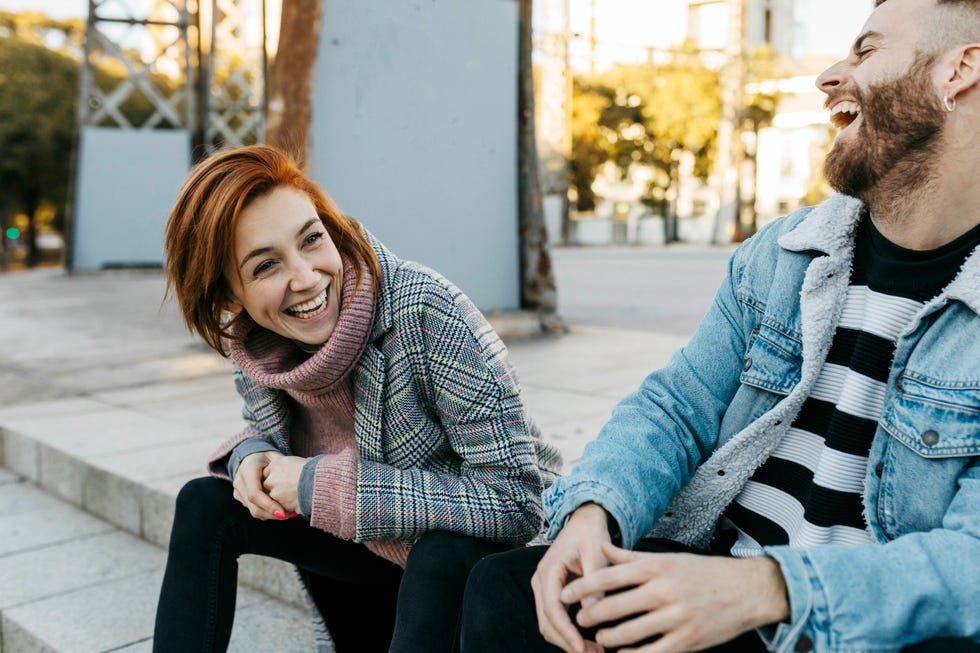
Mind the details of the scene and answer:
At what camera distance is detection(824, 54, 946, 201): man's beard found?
161 centimetres

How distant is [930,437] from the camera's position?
151 centimetres

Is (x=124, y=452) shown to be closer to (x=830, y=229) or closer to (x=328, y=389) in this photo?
(x=328, y=389)

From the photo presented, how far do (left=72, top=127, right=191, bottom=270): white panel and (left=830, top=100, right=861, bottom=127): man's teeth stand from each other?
16995mm

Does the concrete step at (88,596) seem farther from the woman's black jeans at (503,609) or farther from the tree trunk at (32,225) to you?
the tree trunk at (32,225)

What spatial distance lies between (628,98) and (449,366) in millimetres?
36811

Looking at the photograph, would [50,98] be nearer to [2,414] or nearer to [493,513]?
[2,414]

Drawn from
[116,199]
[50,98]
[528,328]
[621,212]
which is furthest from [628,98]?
[528,328]

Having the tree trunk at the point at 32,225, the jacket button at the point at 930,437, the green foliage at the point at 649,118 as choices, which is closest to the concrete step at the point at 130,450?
the jacket button at the point at 930,437

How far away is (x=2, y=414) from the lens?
537cm

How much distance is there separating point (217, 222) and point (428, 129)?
4903 mm

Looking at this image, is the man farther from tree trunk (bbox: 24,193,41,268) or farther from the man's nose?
tree trunk (bbox: 24,193,41,268)

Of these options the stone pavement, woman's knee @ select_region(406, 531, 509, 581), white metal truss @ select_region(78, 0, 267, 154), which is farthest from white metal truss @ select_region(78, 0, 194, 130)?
woman's knee @ select_region(406, 531, 509, 581)

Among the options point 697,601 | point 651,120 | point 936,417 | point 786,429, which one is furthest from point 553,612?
point 651,120

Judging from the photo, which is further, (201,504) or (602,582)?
(201,504)
